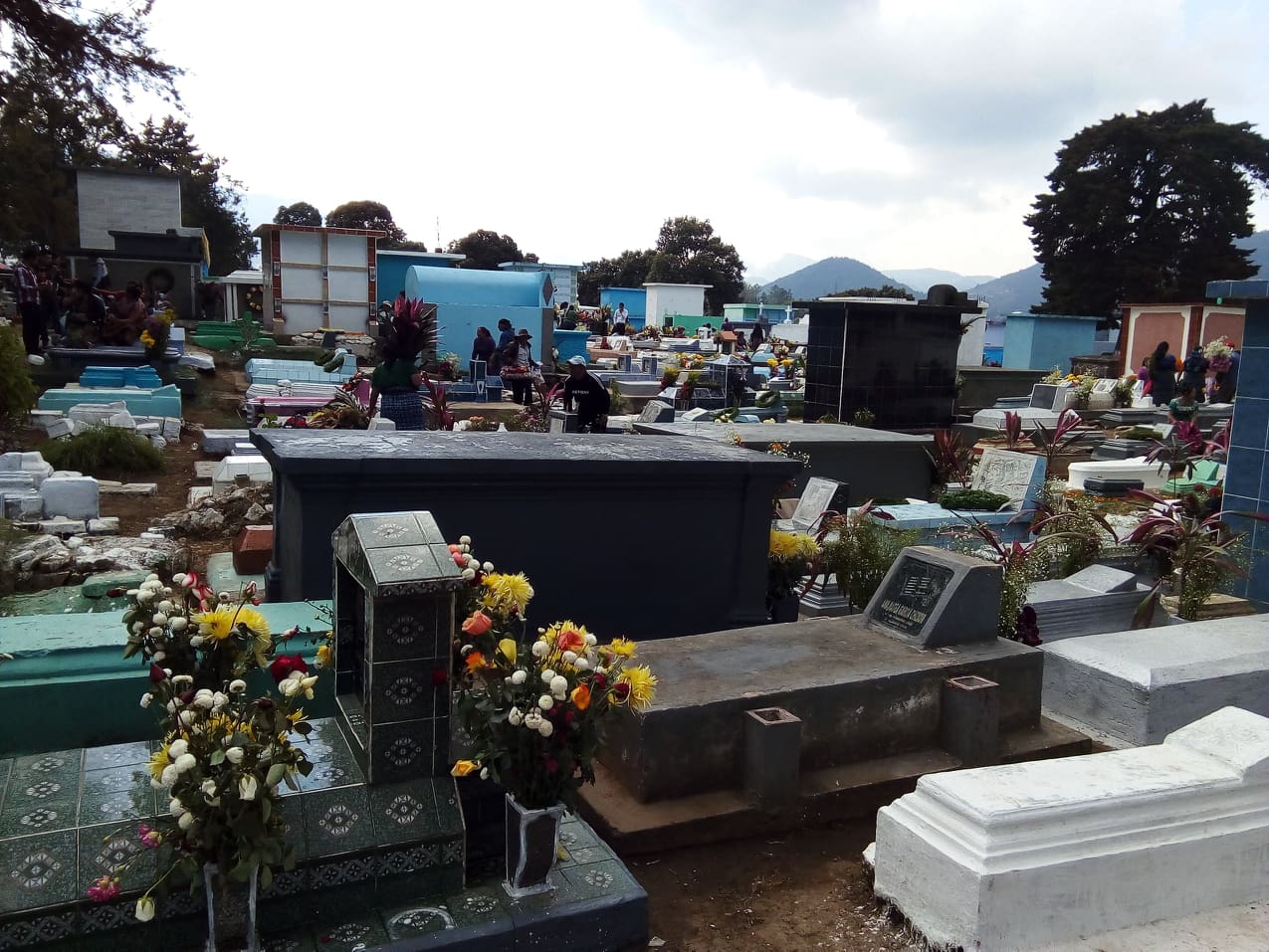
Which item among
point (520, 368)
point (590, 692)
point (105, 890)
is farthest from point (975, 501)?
point (520, 368)

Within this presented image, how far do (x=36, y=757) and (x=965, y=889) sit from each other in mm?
2942

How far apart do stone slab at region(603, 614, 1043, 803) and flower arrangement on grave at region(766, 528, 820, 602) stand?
1.04 metres

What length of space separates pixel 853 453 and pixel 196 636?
8.96 metres

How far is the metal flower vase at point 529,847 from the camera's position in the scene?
294 cm

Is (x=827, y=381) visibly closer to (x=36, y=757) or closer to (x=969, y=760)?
(x=969, y=760)

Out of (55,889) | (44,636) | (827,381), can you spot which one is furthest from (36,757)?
(827,381)

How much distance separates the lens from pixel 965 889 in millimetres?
3191

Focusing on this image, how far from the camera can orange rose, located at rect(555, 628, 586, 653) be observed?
302cm

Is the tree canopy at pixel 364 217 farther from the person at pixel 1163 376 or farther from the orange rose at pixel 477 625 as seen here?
the orange rose at pixel 477 625

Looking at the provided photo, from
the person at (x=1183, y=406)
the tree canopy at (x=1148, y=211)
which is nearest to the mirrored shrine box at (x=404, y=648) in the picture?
the person at (x=1183, y=406)

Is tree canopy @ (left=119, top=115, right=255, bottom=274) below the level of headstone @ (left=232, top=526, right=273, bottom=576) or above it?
above

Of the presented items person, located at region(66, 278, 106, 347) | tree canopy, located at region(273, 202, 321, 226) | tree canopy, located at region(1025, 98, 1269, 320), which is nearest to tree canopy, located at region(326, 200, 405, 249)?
tree canopy, located at region(273, 202, 321, 226)

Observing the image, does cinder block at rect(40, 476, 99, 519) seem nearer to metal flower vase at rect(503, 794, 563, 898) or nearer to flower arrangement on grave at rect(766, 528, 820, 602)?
flower arrangement on grave at rect(766, 528, 820, 602)

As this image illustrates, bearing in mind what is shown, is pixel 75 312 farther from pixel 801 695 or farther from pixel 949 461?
pixel 801 695
